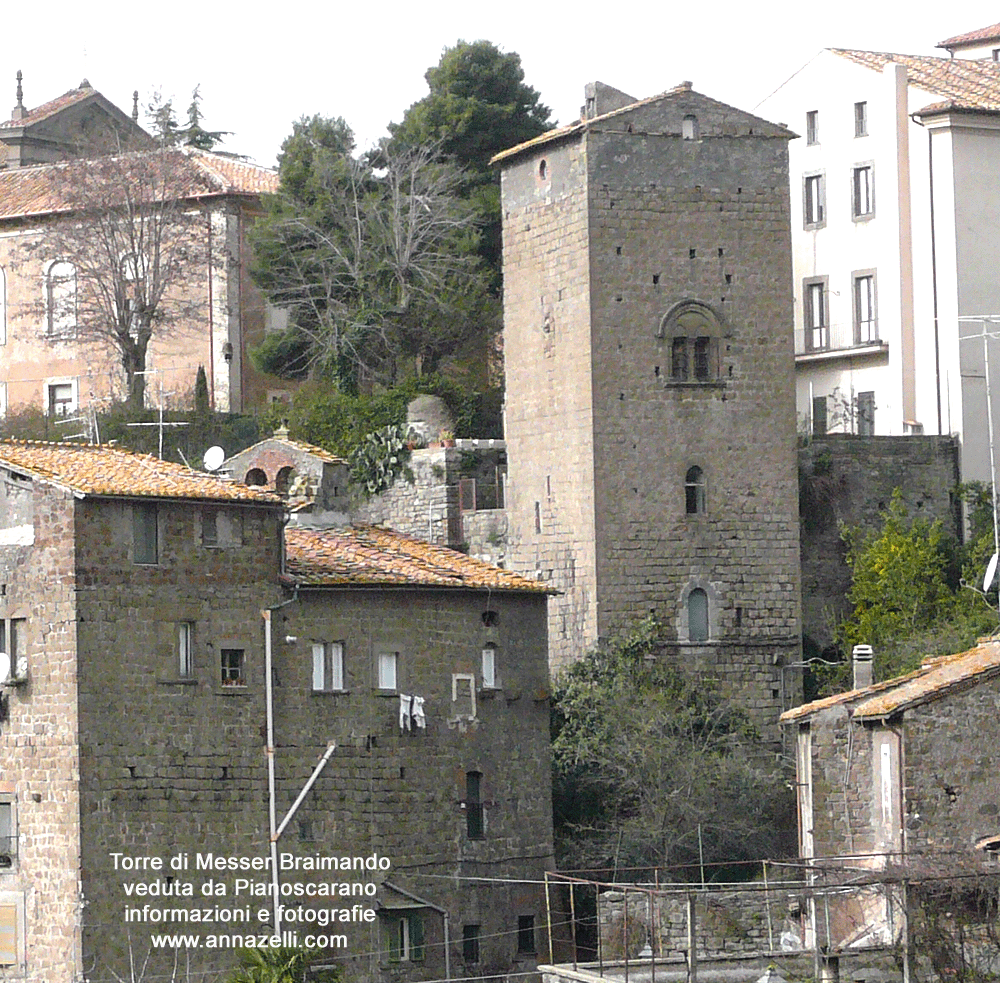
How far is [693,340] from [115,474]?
12444 millimetres

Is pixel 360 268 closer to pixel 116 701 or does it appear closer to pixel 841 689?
pixel 841 689

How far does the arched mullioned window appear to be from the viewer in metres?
65.4

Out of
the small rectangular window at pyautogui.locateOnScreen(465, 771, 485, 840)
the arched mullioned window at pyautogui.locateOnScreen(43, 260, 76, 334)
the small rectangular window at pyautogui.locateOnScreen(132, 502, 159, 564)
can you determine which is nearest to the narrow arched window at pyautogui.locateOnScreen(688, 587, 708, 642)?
the small rectangular window at pyautogui.locateOnScreen(465, 771, 485, 840)

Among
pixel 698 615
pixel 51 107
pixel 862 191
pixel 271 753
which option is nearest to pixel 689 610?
pixel 698 615

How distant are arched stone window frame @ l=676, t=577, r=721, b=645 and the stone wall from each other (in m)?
2.40

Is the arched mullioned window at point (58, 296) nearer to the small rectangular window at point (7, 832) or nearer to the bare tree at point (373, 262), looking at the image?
the bare tree at point (373, 262)

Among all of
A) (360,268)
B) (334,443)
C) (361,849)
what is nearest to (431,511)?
(334,443)

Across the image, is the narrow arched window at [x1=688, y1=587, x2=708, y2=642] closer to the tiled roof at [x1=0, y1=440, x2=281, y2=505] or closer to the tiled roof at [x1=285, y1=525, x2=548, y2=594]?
the tiled roof at [x1=285, y1=525, x2=548, y2=594]

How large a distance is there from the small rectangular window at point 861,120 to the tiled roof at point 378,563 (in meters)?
15.9

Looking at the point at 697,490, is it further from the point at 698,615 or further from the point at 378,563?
the point at 378,563

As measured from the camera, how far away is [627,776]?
4931cm

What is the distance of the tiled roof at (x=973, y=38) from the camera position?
69125 millimetres

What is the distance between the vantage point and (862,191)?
60.5m

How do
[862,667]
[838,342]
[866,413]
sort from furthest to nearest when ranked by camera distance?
1. [838,342]
2. [866,413]
3. [862,667]
